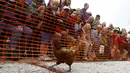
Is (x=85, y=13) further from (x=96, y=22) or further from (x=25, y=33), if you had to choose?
Result: (x=25, y=33)

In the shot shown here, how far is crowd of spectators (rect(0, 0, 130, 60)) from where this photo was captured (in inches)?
295

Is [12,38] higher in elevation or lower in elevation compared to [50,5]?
lower

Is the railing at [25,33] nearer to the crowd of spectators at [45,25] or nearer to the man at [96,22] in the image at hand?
the crowd of spectators at [45,25]

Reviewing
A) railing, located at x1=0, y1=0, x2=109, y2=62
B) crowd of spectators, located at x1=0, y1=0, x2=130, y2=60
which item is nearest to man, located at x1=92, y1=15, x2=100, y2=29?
crowd of spectators, located at x1=0, y1=0, x2=130, y2=60

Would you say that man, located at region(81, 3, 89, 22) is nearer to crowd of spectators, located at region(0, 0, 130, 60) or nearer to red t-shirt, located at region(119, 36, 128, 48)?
crowd of spectators, located at region(0, 0, 130, 60)

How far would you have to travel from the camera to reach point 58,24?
937 centimetres

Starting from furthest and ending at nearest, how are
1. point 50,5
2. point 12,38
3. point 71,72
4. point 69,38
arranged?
1. point 69,38
2. point 50,5
3. point 12,38
4. point 71,72

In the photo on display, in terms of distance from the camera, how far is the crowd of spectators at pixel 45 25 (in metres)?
7.49

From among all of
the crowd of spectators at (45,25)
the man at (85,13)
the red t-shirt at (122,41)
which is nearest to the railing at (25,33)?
the crowd of spectators at (45,25)

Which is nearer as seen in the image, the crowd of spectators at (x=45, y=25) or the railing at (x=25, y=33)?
the railing at (x=25, y=33)

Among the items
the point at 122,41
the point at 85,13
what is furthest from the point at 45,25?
the point at 122,41

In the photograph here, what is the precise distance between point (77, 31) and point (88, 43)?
614 mm

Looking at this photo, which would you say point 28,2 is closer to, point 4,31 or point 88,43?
point 4,31

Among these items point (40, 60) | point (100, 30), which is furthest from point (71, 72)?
point (100, 30)
